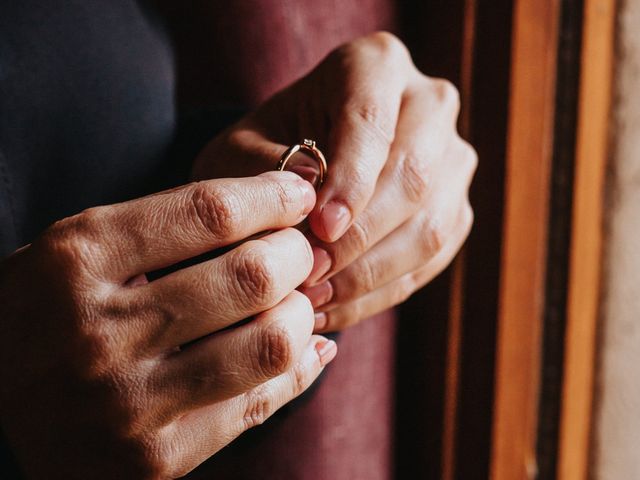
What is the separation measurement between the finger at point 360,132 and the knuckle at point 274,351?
9 cm

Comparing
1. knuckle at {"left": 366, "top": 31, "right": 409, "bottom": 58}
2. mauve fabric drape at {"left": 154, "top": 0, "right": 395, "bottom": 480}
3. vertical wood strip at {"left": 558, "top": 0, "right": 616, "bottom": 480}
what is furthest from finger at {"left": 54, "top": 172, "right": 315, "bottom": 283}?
vertical wood strip at {"left": 558, "top": 0, "right": 616, "bottom": 480}

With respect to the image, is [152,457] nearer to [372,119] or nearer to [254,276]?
[254,276]

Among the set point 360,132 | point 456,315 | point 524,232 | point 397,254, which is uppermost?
point 360,132

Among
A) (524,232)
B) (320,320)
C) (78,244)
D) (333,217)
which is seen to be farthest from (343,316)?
(524,232)

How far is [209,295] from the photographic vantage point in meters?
0.30

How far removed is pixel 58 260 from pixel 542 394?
70 cm

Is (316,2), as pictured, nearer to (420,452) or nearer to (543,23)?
(543,23)

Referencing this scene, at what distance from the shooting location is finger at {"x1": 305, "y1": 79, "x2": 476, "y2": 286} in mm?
406

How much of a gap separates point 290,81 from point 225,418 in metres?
0.49

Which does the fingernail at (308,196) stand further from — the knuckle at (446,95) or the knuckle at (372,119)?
the knuckle at (446,95)

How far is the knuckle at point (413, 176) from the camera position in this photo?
1.38ft

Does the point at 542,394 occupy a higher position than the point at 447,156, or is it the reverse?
the point at 447,156

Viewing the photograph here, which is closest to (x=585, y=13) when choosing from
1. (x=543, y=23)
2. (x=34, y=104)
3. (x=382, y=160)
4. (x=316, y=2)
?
(x=543, y=23)

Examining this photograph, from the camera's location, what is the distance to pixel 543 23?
2.22 feet
